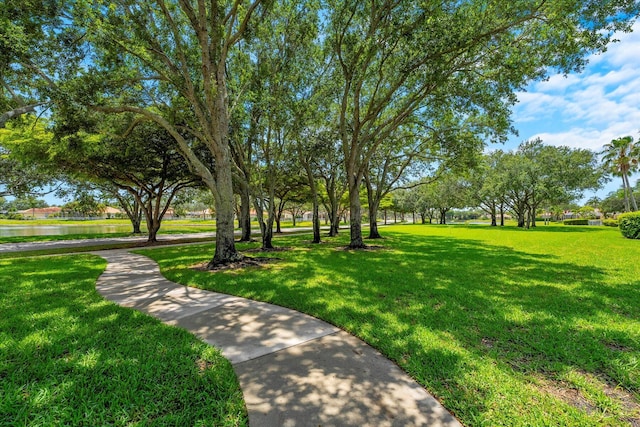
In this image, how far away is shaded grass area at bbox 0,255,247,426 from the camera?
2.09 m

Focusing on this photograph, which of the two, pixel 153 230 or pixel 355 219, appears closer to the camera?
pixel 355 219

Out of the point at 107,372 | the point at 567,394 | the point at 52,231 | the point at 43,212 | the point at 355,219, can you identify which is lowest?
the point at 567,394

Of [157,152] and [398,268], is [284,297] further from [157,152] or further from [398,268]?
[157,152]

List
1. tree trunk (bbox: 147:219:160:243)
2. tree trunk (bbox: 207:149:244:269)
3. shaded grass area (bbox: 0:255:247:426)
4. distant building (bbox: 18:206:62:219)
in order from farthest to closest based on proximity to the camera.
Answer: distant building (bbox: 18:206:62:219)
tree trunk (bbox: 147:219:160:243)
tree trunk (bbox: 207:149:244:269)
shaded grass area (bbox: 0:255:247:426)

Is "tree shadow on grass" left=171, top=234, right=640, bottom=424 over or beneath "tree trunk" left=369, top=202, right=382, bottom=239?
beneath

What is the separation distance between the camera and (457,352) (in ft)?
10.0

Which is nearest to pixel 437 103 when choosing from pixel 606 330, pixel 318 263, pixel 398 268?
pixel 398 268

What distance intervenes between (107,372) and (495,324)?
15.6 ft

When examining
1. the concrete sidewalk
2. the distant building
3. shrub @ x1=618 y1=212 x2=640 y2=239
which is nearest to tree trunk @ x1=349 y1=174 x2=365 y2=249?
the concrete sidewalk

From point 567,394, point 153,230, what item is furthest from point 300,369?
point 153,230

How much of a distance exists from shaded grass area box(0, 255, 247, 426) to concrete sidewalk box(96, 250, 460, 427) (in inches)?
9.2

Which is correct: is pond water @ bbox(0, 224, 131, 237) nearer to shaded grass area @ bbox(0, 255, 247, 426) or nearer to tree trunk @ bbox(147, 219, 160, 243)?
tree trunk @ bbox(147, 219, 160, 243)

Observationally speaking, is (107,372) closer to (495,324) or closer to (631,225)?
(495,324)

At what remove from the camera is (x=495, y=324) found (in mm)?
3906
